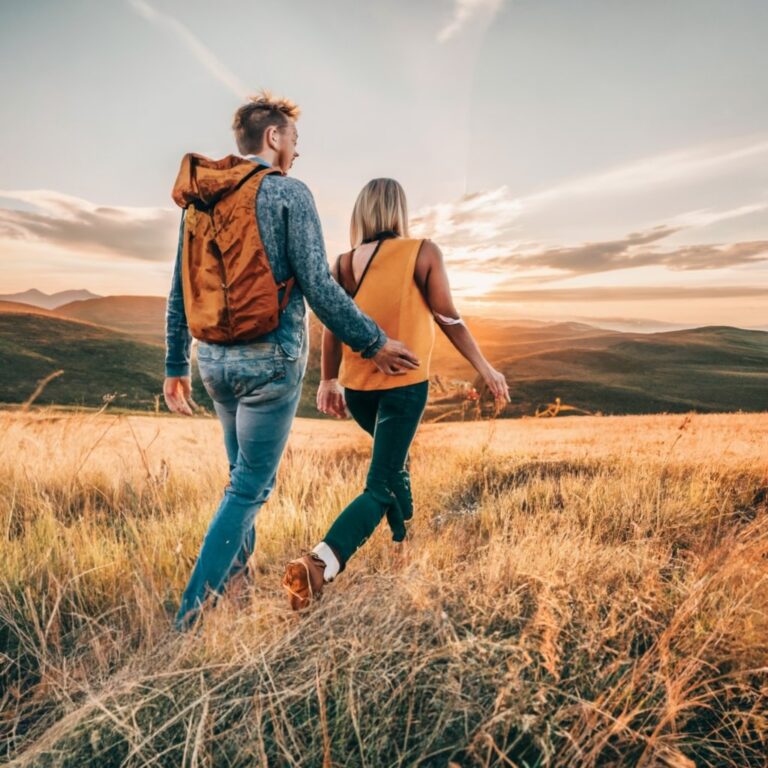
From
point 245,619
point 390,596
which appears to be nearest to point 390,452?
point 390,596

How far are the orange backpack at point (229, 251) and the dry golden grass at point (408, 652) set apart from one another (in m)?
1.14

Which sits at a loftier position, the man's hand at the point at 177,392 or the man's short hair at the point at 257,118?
the man's short hair at the point at 257,118

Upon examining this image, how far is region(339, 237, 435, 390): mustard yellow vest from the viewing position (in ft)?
8.54

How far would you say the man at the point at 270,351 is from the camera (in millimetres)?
2266

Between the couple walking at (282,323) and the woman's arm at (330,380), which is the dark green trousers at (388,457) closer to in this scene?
the couple walking at (282,323)

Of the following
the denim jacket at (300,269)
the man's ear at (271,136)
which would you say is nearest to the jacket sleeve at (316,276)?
the denim jacket at (300,269)

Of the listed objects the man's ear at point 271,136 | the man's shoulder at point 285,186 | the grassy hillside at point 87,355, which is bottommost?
the grassy hillside at point 87,355

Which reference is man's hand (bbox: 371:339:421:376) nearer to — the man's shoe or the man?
the man

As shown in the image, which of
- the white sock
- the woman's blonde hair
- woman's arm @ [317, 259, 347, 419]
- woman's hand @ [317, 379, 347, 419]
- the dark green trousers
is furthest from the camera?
woman's hand @ [317, 379, 347, 419]

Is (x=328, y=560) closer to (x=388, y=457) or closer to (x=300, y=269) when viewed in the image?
(x=388, y=457)

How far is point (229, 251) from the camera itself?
223 cm

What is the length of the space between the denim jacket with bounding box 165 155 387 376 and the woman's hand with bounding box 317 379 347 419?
23.6 inches

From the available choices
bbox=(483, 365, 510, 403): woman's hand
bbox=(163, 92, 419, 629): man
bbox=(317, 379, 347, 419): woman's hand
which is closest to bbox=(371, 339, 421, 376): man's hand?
bbox=(163, 92, 419, 629): man

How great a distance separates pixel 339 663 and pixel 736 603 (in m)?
1.54
